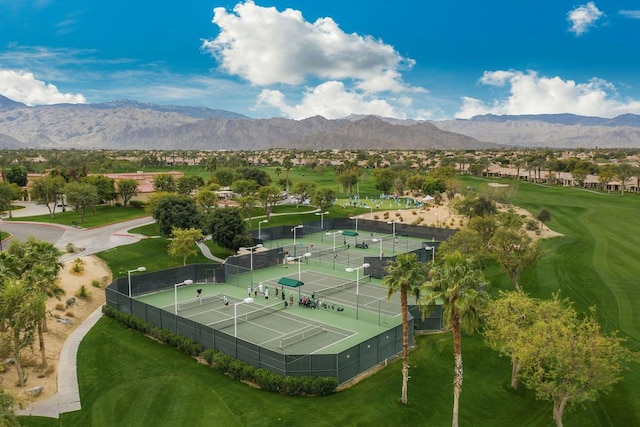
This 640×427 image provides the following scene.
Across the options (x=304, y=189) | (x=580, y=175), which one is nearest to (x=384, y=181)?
(x=304, y=189)

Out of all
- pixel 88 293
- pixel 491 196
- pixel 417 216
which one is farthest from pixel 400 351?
pixel 491 196

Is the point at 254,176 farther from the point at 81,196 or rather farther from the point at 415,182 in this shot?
the point at 81,196

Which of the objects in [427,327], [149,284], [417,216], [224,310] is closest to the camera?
[427,327]

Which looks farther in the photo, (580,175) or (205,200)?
(580,175)

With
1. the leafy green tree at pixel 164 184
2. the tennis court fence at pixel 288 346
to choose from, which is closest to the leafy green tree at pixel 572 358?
the tennis court fence at pixel 288 346

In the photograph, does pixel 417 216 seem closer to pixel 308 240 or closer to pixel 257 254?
pixel 308 240

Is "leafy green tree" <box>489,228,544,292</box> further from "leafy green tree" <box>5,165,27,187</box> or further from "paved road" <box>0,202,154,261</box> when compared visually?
"leafy green tree" <box>5,165,27,187</box>

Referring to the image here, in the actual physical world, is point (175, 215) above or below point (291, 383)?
above

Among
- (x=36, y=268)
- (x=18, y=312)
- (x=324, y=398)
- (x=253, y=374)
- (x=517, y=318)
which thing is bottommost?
(x=324, y=398)
